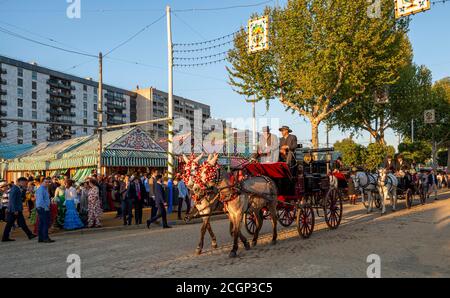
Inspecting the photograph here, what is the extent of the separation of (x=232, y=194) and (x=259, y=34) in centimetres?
980

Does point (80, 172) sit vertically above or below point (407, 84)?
below

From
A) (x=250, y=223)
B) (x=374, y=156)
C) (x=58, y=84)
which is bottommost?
(x=250, y=223)

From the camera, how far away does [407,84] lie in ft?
120

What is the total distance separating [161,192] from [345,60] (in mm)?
16212

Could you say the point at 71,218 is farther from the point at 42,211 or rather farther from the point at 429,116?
the point at 429,116

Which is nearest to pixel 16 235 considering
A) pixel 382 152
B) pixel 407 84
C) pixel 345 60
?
pixel 345 60

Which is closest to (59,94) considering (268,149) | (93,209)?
(93,209)

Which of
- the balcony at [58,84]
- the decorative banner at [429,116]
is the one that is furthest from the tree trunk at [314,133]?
the balcony at [58,84]

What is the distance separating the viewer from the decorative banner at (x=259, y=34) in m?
16.0

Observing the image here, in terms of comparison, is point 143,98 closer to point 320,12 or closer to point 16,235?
point 320,12

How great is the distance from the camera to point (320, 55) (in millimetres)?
24547

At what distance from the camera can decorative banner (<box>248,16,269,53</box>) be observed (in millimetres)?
15953

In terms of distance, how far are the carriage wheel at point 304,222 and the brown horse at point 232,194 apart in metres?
1.15

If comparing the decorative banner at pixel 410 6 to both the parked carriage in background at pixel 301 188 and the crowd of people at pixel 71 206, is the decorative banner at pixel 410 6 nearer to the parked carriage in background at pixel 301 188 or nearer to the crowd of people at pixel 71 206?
the parked carriage in background at pixel 301 188
